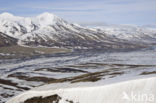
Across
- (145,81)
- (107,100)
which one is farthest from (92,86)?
(145,81)

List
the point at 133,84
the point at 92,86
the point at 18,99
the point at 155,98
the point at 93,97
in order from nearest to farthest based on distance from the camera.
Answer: the point at 155,98 → the point at 133,84 → the point at 93,97 → the point at 92,86 → the point at 18,99

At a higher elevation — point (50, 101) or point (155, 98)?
point (155, 98)

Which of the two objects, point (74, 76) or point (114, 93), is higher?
point (114, 93)

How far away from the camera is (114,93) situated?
109 ft

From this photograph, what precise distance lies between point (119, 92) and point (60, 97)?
35.0 feet

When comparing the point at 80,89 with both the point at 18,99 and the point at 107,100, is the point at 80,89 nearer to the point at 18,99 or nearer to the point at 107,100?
the point at 107,100

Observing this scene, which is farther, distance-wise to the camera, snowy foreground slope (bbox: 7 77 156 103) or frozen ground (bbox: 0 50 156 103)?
frozen ground (bbox: 0 50 156 103)

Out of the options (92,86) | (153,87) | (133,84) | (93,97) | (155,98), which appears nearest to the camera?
(155,98)

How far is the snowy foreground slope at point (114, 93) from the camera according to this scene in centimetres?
2989

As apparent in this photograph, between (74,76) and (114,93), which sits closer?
(114,93)

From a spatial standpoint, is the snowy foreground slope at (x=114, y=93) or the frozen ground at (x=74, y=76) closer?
the snowy foreground slope at (x=114, y=93)

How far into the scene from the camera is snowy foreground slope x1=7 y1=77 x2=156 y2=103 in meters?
29.9

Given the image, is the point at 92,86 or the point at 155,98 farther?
the point at 92,86

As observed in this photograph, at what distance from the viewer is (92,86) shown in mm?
37750
